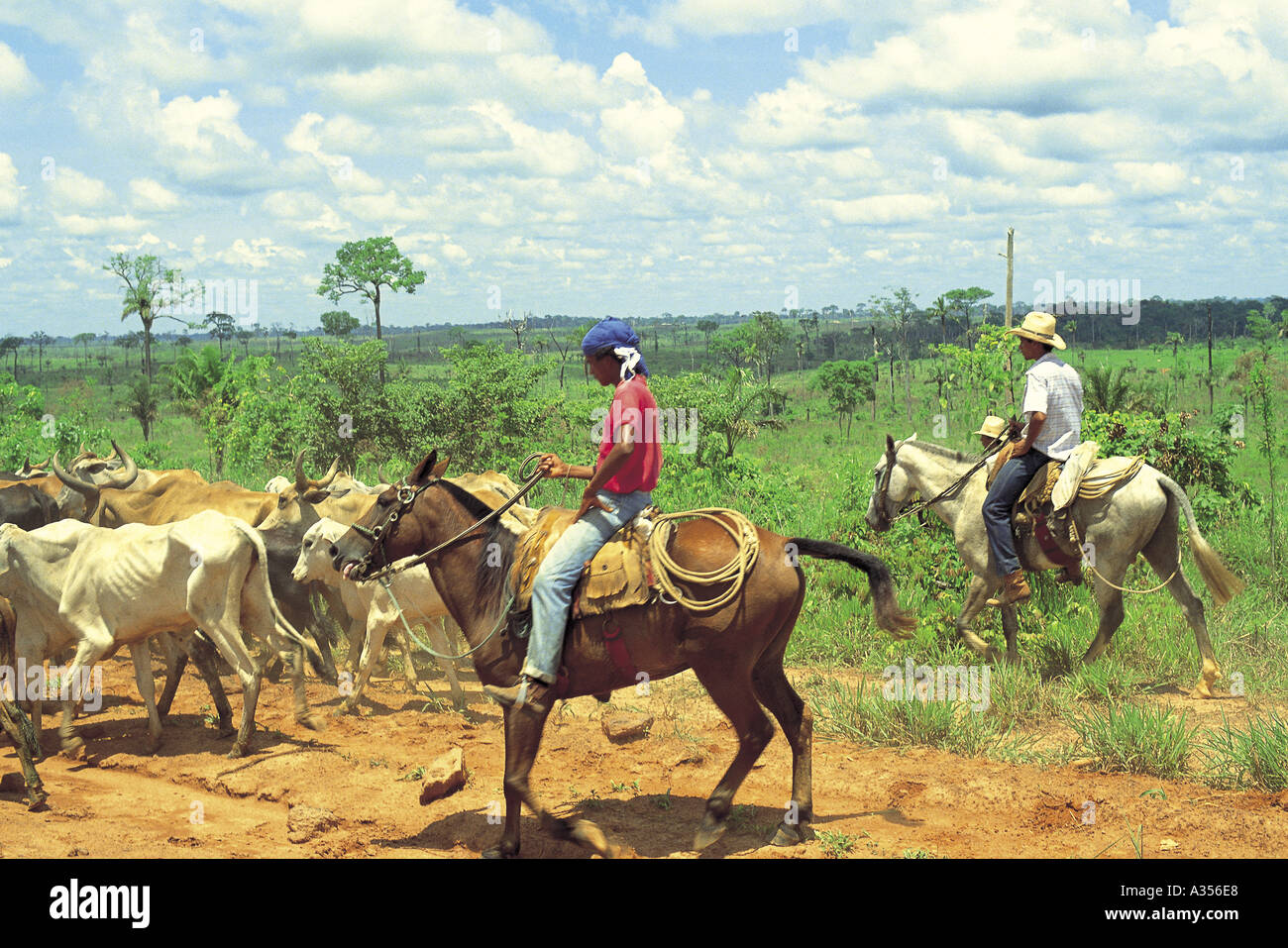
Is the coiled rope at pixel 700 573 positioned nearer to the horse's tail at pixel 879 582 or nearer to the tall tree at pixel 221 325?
the horse's tail at pixel 879 582

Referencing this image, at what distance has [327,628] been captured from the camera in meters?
10.5

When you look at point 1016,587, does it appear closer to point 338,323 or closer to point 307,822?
point 307,822

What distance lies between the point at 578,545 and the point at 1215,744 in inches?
168

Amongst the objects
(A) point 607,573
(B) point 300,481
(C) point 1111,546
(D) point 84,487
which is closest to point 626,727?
(A) point 607,573

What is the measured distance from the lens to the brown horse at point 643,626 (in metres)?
5.32

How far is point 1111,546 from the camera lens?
8289 millimetres

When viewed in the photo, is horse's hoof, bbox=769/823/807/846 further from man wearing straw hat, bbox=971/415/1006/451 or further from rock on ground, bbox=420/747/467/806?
man wearing straw hat, bbox=971/415/1006/451

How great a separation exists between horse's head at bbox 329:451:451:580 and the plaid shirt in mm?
4790

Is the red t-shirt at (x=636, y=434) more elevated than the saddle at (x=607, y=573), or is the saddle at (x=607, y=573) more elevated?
the red t-shirt at (x=636, y=434)

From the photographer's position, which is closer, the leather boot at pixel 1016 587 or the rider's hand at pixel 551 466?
the rider's hand at pixel 551 466

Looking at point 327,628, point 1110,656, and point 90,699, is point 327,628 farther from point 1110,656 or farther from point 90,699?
point 1110,656

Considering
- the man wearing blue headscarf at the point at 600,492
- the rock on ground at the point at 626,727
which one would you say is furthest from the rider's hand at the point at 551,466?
the rock on ground at the point at 626,727

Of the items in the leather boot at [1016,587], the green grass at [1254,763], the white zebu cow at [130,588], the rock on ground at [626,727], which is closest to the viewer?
the green grass at [1254,763]

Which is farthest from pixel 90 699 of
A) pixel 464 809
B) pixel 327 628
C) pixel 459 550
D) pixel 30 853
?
pixel 459 550
